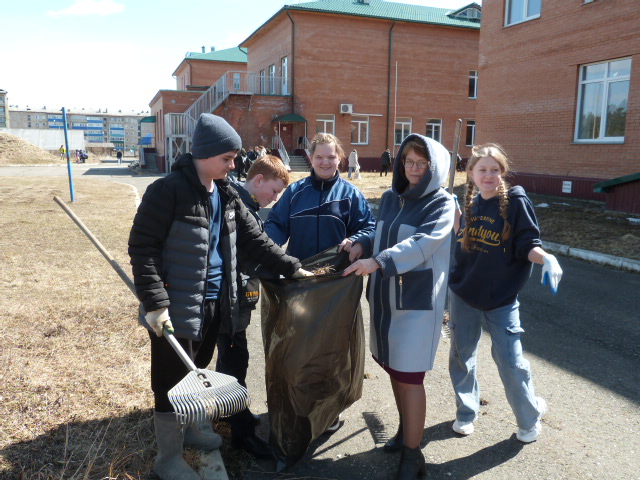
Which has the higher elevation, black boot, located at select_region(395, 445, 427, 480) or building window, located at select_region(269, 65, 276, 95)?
building window, located at select_region(269, 65, 276, 95)

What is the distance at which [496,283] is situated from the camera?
9.73 ft

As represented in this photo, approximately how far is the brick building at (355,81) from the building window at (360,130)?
59 millimetres

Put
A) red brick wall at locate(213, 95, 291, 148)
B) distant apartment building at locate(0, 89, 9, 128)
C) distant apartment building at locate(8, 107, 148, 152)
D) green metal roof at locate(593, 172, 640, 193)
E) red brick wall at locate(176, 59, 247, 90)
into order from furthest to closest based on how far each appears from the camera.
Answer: distant apartment building at locate(8, 107, 148, 152) < distant apartment building at locate(0, 89, 9, 128) < red brick wall at locate(176, 59, 247, 90) < red brick wall at locate(213, 95, 291, 148) < green metal roof at locate(593, 172, 640, 193)

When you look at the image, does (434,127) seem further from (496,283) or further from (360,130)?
(496,283)

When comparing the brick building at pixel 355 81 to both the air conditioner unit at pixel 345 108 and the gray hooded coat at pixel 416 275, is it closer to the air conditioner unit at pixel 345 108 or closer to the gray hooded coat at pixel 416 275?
the air conditioner unit at pixel 345 108

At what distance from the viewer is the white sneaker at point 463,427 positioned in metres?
3.13

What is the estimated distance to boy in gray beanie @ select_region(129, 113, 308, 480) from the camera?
233 cm

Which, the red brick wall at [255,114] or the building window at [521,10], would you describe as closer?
the building window at [521,10]

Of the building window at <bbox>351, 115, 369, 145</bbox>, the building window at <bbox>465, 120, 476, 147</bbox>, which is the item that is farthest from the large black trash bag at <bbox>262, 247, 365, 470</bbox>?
the building window at <bbox>465, 120, 476, 147</bbox>

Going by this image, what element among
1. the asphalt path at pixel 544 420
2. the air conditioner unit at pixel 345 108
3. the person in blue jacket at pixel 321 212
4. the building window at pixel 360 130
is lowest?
the asphalt path at pixel 544 420

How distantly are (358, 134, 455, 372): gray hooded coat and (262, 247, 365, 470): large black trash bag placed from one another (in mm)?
195

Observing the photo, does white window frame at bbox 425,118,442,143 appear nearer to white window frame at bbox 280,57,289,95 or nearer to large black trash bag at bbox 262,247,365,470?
white window frame at bbox 280,57,289,95

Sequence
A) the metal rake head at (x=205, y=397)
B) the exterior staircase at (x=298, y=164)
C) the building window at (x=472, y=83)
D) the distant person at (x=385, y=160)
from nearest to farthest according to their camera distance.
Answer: the metal rake head at (x=205, y=397) < the distant person at (x=385, y=160) < the exterior staircase at (x=298, y=164) < the building window at (x=472, y=83)

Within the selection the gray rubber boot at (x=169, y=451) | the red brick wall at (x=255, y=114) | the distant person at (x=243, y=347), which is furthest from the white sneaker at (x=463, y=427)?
the red brick wall at (x=255, y=114)
